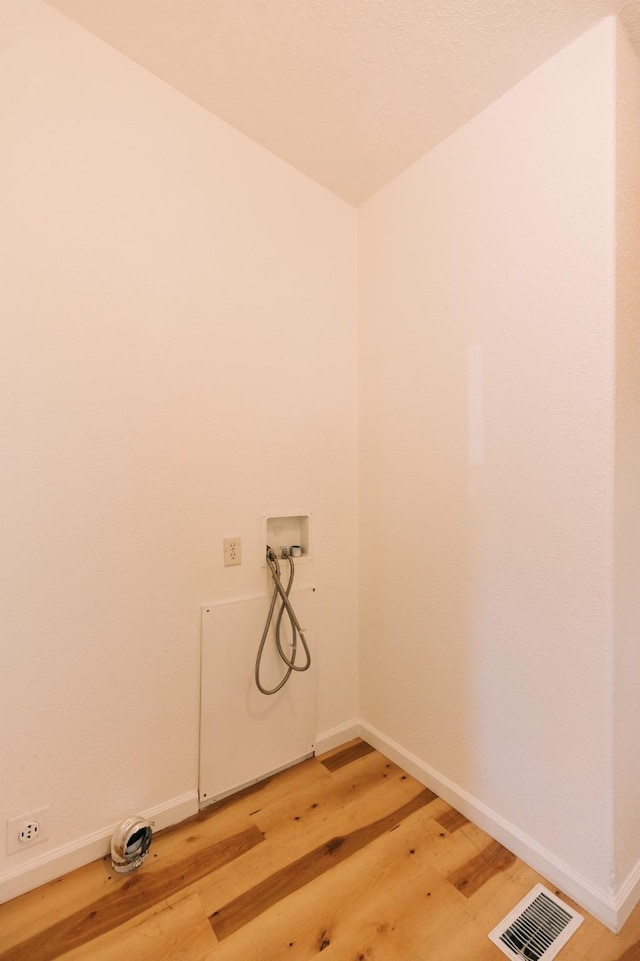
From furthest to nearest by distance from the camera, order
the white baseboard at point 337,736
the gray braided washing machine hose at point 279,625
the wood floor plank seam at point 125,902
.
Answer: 1. the white baseboard at point 337,736
2. the gray braided washing machine hose at point 279,625
3. the wood floor plank seam at point 125,902

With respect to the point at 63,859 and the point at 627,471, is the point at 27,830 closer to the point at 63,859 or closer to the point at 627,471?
the point at 63,859

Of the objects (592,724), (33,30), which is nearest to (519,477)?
(592,724)

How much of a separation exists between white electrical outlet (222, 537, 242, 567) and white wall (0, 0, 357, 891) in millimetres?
29

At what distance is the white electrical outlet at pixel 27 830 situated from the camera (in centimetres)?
121

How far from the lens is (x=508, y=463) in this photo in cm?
143

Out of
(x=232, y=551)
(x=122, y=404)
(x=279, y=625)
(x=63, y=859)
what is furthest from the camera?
(x=279, y=625)

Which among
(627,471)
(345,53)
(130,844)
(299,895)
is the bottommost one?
(299,895)

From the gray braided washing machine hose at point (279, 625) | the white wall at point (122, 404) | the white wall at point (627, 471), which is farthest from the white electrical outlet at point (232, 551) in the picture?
the white wall at point (627, 471)

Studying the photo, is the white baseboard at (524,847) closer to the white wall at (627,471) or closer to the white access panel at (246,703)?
the white wall at (627,471)

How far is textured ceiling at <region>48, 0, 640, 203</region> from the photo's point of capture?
122cm

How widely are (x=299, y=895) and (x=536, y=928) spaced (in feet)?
2.24

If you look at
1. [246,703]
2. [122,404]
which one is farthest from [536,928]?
[122,404]

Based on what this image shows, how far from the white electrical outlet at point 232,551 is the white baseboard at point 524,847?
114 cm

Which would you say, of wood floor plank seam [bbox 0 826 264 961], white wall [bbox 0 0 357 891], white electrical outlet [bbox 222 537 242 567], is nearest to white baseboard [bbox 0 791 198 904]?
white wall [bbox 0 0 357 891]
